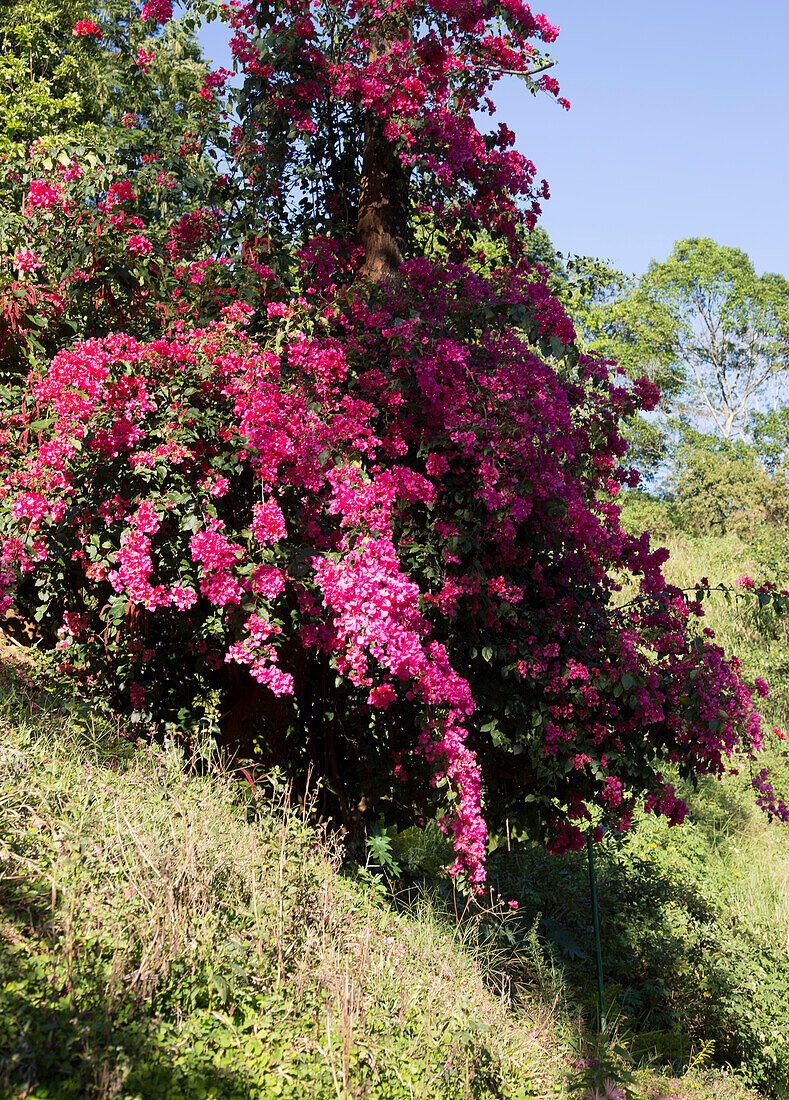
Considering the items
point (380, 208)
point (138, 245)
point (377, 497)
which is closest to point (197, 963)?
point (377, 497)

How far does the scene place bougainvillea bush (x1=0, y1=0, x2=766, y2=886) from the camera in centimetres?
346

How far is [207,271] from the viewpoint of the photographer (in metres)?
4.13

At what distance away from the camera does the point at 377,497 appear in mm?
3553

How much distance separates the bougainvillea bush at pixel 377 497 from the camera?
346 cm

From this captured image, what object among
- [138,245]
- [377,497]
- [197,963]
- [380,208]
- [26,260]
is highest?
[380,208]

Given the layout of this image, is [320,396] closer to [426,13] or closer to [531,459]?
[531,459]

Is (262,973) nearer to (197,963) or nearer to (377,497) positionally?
(197,963)

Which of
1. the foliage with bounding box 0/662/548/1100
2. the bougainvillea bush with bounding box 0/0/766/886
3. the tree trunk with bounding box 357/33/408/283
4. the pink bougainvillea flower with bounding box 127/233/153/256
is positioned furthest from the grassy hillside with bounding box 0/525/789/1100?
the tree trunk with bounding box 357/33/408/283

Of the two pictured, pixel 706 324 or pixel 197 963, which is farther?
pixel 706 324

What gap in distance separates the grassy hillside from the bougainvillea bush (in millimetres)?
581

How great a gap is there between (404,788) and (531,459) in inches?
76.5

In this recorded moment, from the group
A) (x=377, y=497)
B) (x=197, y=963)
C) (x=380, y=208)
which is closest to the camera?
(x=197, y=963)

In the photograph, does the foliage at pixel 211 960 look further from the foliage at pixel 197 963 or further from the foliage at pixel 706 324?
the foliage at pixel 706 324

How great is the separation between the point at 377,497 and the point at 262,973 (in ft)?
6.05
